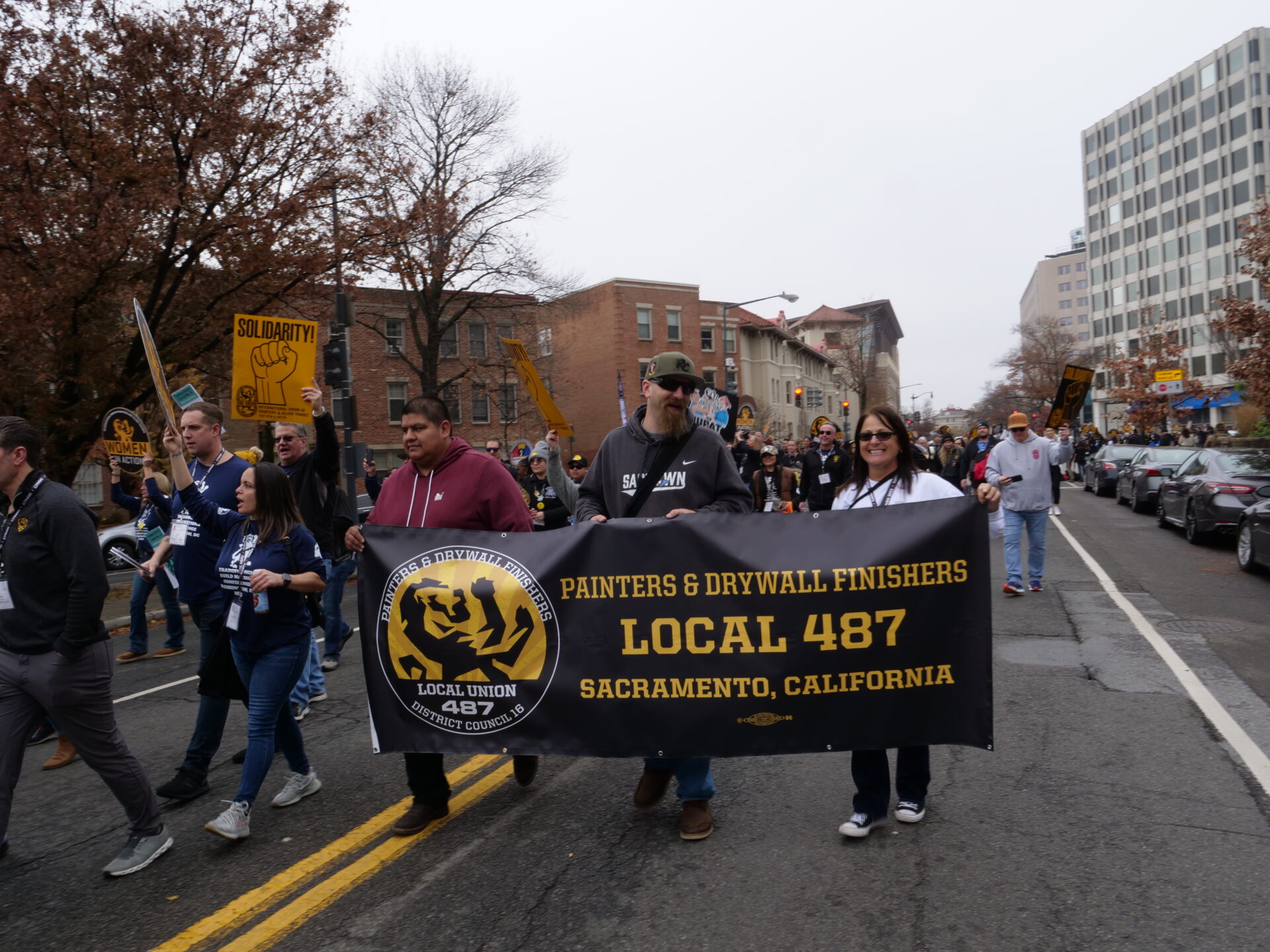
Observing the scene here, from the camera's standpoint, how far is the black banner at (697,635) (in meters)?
3.79

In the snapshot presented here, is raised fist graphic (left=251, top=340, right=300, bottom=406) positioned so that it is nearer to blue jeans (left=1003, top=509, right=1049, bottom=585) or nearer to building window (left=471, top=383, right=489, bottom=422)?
blue jeans (left=1003, top=509, right=1049, bottom=585)

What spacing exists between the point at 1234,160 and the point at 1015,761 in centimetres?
8595

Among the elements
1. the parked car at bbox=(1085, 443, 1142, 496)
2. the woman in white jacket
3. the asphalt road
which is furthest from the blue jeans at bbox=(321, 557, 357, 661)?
the parked car at bbox=(1085, 443, 1142, 496)

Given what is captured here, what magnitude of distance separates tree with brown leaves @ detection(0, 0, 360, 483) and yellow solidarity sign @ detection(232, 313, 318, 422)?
529cm

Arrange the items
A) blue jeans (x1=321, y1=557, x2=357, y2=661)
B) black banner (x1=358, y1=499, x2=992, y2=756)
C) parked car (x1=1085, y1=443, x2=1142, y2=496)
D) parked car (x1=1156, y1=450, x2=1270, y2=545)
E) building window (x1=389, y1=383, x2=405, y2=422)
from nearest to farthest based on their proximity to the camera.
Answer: black banner (x1=358, y1=499, x2=992, y2=756), blue jeans (x1=321, y1=557, x2=357, y2=661), parked car (x1=1156, y1=450, x2=1270, y2=545), parked car (x1=1085, y1=443, x2=1142, y2=496), building window (x1=389, y1=383, x2=405, y2=422)

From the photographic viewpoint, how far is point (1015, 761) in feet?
16.0

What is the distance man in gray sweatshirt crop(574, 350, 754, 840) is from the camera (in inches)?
161

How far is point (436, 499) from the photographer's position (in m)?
4.32

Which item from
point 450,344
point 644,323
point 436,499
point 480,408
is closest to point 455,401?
point 450,344

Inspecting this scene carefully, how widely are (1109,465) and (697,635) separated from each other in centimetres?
2581

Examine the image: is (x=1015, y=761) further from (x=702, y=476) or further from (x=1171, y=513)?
(x=1171, y=513)

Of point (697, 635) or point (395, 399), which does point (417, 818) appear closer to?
point (697, 635)

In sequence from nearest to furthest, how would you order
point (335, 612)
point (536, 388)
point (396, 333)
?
point (536, 388) → point (335, 612) → point (396, 333)

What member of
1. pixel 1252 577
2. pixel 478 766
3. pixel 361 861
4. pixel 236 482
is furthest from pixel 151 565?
pixel 1252 577
